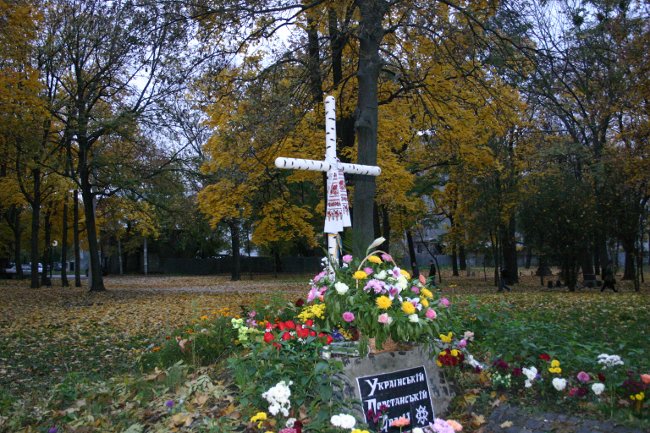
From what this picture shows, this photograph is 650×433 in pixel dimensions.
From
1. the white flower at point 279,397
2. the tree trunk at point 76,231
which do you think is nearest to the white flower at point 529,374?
the white flower at point 279,397

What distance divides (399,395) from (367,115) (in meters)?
7.21

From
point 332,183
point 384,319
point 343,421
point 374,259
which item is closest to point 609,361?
point 384,319

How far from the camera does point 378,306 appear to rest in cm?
476

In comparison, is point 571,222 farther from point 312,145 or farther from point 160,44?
point 160,44

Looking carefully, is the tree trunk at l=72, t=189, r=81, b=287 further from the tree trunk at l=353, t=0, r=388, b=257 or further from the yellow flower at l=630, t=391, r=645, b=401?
the yellow flower at l=630, t=391, r=645, b=401

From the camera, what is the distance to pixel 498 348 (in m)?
5.52

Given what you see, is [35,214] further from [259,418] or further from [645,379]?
[645,379]

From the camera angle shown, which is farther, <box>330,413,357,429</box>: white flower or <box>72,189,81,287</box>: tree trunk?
<box>72,189,81,287</box>: tree trunk

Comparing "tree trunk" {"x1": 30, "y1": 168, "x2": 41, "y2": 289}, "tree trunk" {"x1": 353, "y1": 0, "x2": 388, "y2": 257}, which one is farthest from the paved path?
"tree trunk" {"x1": 30, "y1": 168, "x2": 41, "y2": 289}

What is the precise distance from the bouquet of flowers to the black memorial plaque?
0.27 m

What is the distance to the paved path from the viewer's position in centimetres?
→ 428

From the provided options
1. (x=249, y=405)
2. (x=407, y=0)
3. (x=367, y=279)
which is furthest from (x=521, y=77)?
(x=249, y=405)

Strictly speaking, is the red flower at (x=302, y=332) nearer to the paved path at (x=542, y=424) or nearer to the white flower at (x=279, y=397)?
the white flower at (x=279, y=397)

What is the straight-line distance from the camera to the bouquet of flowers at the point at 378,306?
4711 mm
